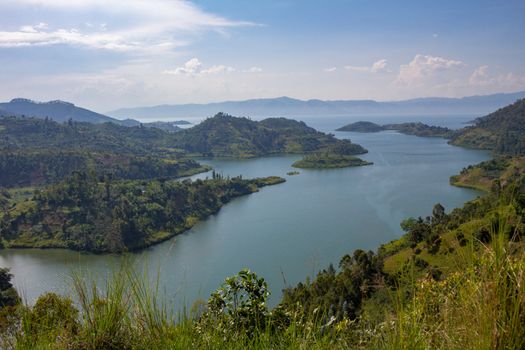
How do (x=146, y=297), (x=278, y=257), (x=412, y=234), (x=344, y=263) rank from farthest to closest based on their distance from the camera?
1. (x=278, y=257)
2. (x=412, y=234)
3. (x=344, y=263)
4. (x=146, y=297)

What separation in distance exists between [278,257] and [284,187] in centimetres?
3315

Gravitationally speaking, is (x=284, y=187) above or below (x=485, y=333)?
below

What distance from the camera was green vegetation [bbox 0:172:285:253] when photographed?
40.2 m

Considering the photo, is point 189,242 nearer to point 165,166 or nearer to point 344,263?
point 344,263

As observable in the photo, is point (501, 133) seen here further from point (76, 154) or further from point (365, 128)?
point (76, 154)

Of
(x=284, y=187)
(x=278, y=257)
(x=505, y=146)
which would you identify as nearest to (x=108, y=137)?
(x=284, y=187)

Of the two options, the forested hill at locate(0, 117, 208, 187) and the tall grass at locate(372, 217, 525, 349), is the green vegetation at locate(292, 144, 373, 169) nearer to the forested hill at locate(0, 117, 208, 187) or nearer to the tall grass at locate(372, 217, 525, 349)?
the forested hill at locate(0, 117, 208, 187)

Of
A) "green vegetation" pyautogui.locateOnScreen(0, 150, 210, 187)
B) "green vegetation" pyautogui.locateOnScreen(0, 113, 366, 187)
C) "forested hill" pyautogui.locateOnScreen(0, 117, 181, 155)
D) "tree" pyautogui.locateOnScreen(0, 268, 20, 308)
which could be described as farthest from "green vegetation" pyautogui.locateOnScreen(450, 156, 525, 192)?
"forested hill" pyautogui.locateOnScreen(0, 117, 181, 155)

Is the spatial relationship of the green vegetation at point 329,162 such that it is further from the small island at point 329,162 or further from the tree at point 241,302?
the tree at point 241,302

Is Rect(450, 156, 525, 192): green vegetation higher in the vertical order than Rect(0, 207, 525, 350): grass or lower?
lower

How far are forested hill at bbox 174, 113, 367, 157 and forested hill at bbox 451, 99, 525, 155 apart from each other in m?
32.0

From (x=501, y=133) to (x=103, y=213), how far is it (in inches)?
3684

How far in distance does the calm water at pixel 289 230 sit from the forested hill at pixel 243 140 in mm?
38243

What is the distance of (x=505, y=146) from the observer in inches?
3519
